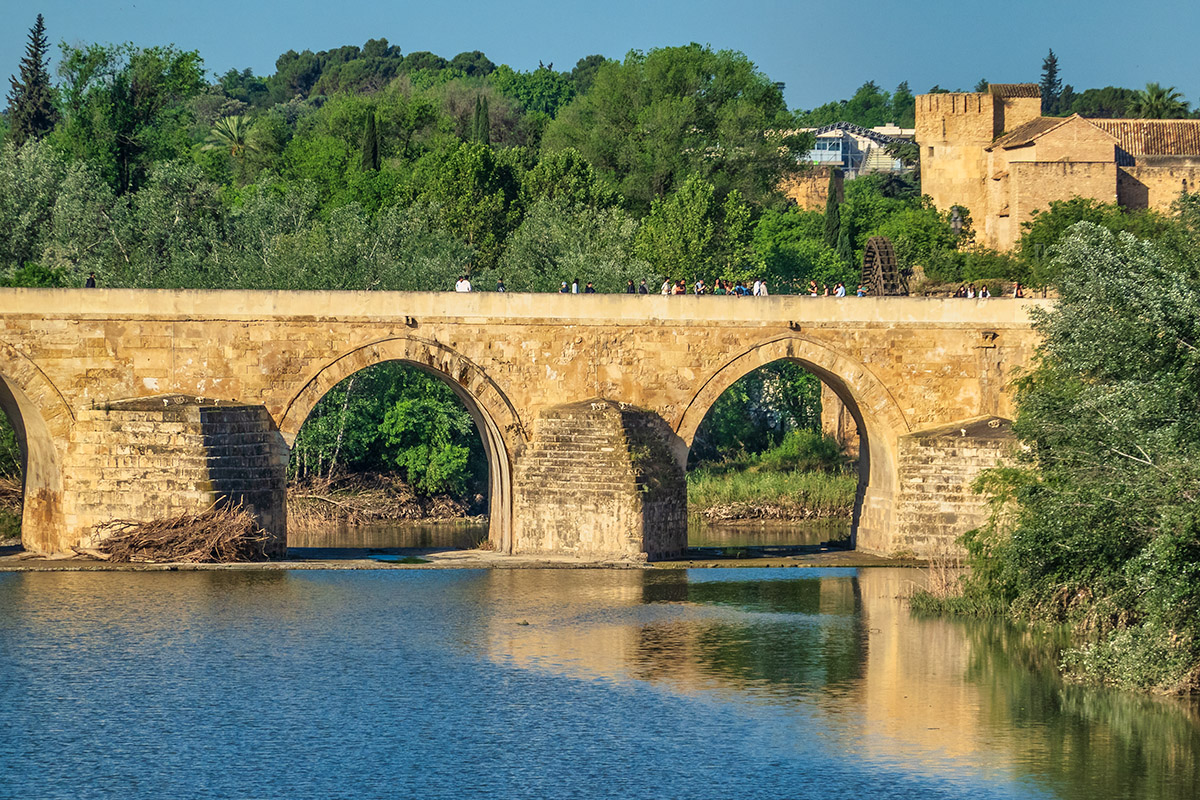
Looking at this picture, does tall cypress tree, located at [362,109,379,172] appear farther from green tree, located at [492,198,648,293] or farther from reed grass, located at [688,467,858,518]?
reed grass, located at [688,467,858,518]

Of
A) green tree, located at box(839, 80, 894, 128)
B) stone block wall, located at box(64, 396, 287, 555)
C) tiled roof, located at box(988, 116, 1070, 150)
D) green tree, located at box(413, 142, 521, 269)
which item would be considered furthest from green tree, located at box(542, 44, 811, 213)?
green tree, located at box(839, 80, 894, 128)

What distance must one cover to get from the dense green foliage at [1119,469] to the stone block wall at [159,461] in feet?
43.1

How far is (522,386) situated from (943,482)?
25.6 feet

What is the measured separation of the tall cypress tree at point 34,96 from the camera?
2130 inches

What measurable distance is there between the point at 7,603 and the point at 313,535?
1360 cm

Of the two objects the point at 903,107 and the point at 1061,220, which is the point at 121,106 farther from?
the point at 903,107

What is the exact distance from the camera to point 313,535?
1555 inches

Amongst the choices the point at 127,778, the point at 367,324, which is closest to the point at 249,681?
the point at 127,778

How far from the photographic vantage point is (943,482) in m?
31.7

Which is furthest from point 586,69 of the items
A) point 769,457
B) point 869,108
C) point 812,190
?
point 769,457

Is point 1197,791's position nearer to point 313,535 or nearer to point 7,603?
point 7,603

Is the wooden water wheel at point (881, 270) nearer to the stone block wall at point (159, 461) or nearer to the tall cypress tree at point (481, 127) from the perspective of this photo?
the stone block wall at point (159, 461)

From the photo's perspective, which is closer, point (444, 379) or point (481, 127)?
point (444, 379)

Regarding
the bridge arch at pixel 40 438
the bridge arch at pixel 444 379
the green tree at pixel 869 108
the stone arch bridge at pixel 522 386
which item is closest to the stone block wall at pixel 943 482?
the stone arch bridge at pixel 522 386
